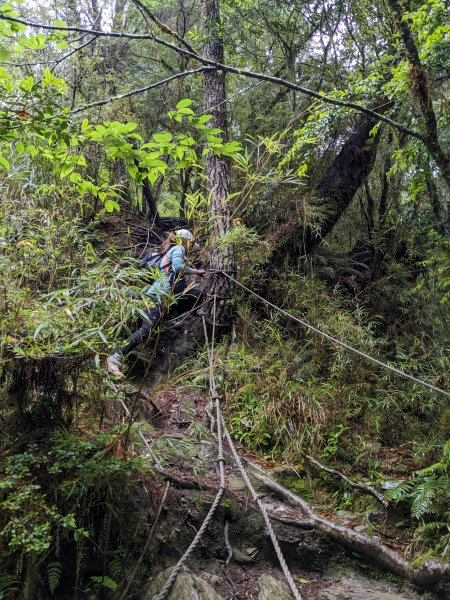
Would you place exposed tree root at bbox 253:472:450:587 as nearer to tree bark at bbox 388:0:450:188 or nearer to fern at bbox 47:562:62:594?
fern at bbox 47:562:62:594

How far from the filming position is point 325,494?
12.8 ft

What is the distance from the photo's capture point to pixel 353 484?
382cm

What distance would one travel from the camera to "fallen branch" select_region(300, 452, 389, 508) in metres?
3.64

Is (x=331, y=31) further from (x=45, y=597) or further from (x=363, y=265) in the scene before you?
(x=45, y=597)

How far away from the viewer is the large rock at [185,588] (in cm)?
254

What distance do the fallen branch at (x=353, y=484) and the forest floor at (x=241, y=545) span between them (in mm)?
223

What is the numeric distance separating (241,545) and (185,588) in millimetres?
762

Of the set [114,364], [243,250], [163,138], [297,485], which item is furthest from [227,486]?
[243,250]

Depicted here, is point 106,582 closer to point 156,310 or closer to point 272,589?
point 272,589

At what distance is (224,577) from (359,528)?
1175 millimetres

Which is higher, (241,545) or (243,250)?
(243,250)

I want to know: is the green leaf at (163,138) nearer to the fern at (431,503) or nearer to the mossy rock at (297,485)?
the mossy rock at (297,485)

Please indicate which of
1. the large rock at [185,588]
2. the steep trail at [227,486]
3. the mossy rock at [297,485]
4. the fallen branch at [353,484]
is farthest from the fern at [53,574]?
the fallen branch at [353,484]

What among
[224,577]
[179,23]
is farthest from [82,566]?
[179,23]
